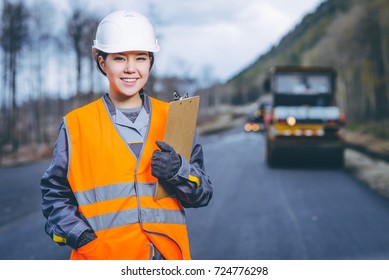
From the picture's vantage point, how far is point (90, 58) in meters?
22.5

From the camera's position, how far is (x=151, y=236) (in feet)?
6.73

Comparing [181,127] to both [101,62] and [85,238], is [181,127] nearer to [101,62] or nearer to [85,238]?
[101,62]

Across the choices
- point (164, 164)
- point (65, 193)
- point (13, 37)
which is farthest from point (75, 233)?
point (13, 37)

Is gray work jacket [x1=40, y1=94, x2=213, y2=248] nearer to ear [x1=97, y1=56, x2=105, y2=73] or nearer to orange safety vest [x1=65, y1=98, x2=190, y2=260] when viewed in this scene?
orange safety vest [x1=65, y1=98, x2=190, y2=260]

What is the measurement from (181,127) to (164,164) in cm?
17

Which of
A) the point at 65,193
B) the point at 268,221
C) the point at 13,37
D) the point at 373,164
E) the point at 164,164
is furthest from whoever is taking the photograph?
the point at 13,37

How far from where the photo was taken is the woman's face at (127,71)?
6.79ft

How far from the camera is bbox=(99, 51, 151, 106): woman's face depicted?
2.07m

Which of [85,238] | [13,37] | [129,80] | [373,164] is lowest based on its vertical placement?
[373,164]

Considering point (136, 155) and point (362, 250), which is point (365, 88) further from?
point (136, 155)

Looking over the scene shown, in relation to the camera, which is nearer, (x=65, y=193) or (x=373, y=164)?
(x=65, y=193)

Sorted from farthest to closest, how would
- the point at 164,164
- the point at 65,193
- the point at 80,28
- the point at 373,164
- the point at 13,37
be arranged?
1. the point at 13,37
2. the point at 80,28
3. the point at 373,164
4. the point at 65,193
5. the point at 164,164

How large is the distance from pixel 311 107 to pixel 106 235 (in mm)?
11157
